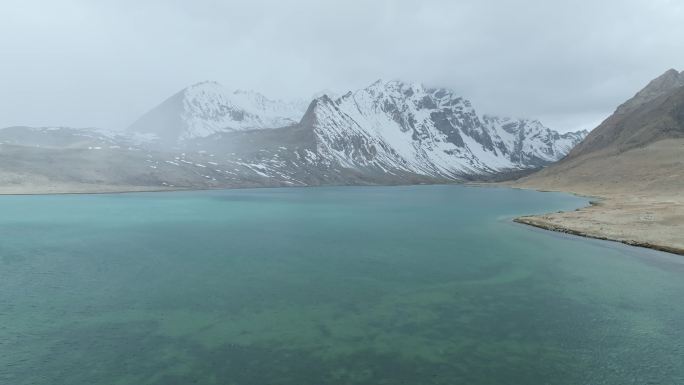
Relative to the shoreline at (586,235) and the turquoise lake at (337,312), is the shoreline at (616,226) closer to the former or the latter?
the shoreline at (586,235)

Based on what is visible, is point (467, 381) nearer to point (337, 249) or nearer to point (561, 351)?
point (561, 351)

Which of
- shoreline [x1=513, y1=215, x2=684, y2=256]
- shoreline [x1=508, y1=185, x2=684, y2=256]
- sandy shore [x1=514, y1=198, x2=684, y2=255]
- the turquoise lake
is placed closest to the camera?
the turquoise lake

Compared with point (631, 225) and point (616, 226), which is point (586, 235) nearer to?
point (616, 226)

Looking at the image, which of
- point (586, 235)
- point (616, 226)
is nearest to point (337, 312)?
point (586, 235)

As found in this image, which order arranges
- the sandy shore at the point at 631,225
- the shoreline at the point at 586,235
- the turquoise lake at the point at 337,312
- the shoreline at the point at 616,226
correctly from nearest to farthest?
1. the turquoise lake at the point at 337,312
2. the shoreline at the point at 586,235
3. the shoreline at the point at 616,226
4. the sandy shore at the point at 631,225

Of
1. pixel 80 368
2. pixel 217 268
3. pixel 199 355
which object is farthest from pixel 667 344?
pixel 217 268

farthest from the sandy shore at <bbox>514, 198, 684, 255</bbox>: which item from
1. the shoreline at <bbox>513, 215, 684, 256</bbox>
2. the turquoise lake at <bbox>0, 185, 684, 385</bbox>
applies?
the turquoise lake at <bbox>0, 185, 684, 385</bbox>

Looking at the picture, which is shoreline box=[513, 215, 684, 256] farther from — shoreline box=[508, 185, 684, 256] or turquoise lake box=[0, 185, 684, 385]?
turquoise lake box=[0, 185, 684, 385]

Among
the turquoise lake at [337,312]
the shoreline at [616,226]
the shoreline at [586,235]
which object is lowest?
the turquoise lake at [337,312]

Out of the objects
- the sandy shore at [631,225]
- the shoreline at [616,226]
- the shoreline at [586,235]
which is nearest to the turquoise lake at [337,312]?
the shoreline at [586,235]
